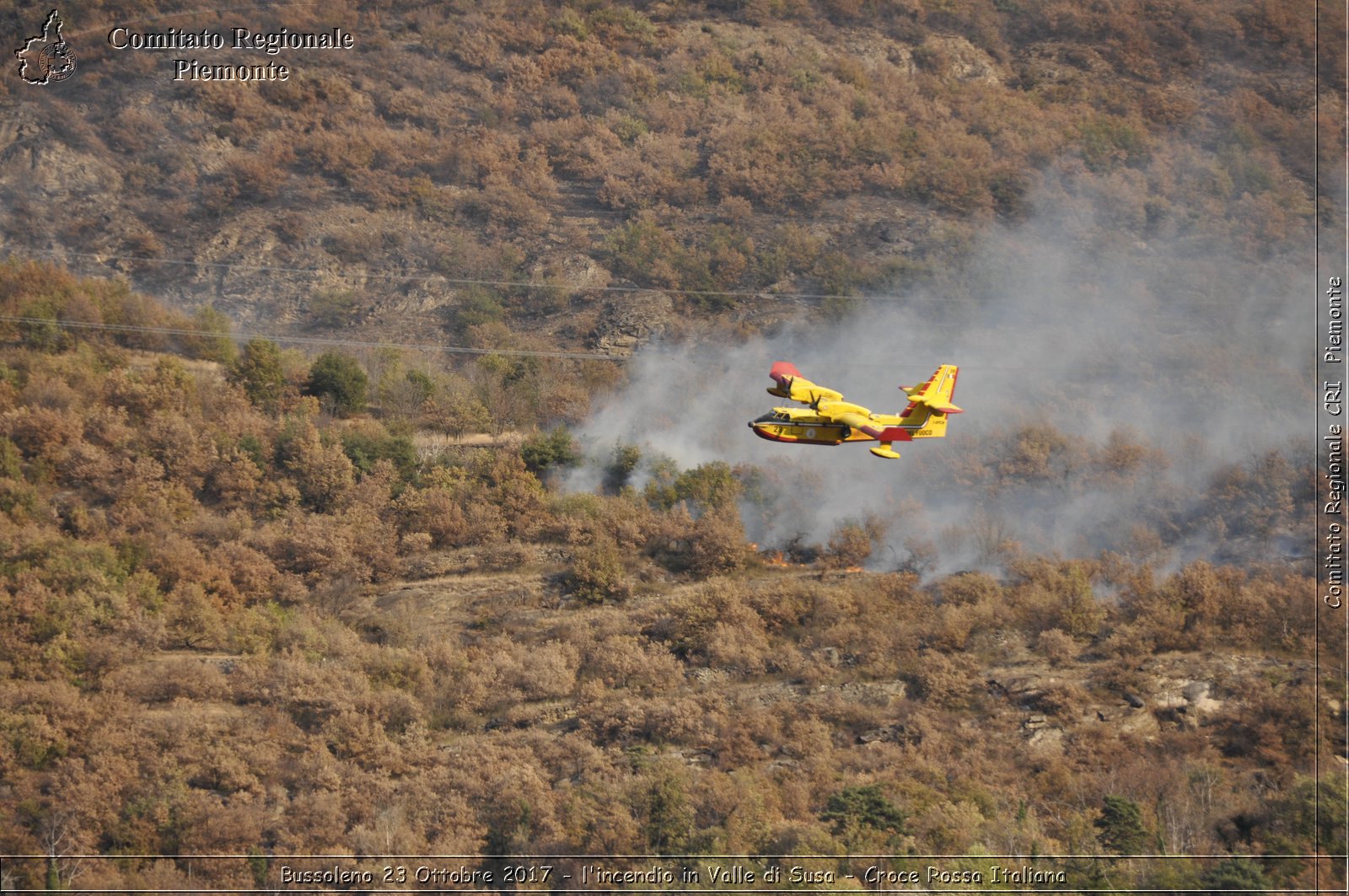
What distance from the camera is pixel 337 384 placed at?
5681cm

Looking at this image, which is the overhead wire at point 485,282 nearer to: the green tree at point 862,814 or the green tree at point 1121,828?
the green tree at point 1121,828

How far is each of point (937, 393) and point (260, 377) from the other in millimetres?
26638

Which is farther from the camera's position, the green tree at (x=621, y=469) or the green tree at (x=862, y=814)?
the green tree at (x=621, y=469)

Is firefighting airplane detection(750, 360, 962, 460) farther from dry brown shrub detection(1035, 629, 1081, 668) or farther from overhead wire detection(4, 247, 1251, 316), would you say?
overhead wire detection(4, 247, 1251, 316)

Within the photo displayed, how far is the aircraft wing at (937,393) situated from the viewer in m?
43.5

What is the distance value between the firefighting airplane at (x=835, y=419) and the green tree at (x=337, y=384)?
20365 millimetres

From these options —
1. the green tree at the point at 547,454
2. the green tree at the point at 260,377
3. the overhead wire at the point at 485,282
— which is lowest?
the green tree at the point at 547,454

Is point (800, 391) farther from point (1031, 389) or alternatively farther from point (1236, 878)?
point (1031, 389)

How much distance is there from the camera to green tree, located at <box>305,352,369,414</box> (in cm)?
5691

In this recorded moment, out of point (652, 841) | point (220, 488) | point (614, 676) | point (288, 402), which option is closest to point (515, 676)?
point (614, 676)

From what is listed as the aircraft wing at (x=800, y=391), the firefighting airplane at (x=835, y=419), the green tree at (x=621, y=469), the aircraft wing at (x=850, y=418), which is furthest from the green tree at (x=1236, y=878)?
the green tree at (x=621, y=469)

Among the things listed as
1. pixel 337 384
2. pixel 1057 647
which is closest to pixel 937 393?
pixel 1057 647

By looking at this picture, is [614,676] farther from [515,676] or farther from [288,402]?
[288,402]

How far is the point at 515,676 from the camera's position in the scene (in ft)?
150
